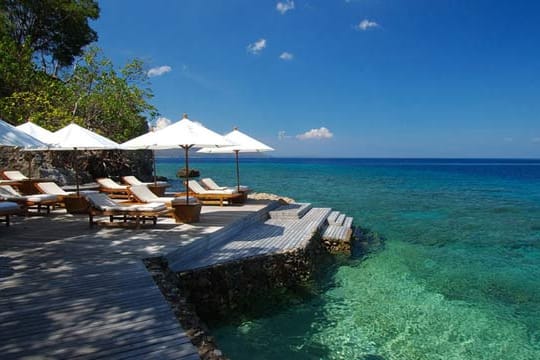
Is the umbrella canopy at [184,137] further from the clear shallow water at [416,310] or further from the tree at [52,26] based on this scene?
the tree at [52,26]

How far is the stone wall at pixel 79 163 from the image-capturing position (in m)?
17.4

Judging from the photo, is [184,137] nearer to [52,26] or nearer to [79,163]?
[79,163]

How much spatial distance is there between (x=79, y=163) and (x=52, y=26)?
1223cm

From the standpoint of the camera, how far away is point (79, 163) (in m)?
22.0

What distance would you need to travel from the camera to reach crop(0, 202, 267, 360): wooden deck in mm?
3203

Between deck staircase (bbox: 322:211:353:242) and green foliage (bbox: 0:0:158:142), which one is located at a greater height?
green foliage (bbox: 0:0:158:142)

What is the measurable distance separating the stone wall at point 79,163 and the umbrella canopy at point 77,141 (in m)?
4.99

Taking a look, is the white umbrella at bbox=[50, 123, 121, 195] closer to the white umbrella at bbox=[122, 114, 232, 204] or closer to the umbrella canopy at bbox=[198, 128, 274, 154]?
the white umbrella at bbox=[122, 114, 232, 204]

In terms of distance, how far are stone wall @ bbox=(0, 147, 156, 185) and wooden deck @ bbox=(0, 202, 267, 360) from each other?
8.47 metres

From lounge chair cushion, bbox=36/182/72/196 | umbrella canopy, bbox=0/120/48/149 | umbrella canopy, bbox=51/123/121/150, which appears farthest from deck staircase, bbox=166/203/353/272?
lounge chair cushion, bbox=36/182/72/196

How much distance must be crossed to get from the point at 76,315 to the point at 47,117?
16949 millimetres

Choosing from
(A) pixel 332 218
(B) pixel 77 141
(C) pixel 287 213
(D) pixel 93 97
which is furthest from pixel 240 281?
(D) pixel 93 97

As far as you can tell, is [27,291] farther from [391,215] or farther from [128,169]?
[128,169]

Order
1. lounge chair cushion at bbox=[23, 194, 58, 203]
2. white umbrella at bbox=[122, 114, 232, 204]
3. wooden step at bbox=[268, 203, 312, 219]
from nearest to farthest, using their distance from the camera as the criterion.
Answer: white umbrella at bbox=[122, 114, 232, 204], lounge chair cushion at bbox=[23, 194, 58, 203], wooden step at bbox=[268, 203, 312, 219]
